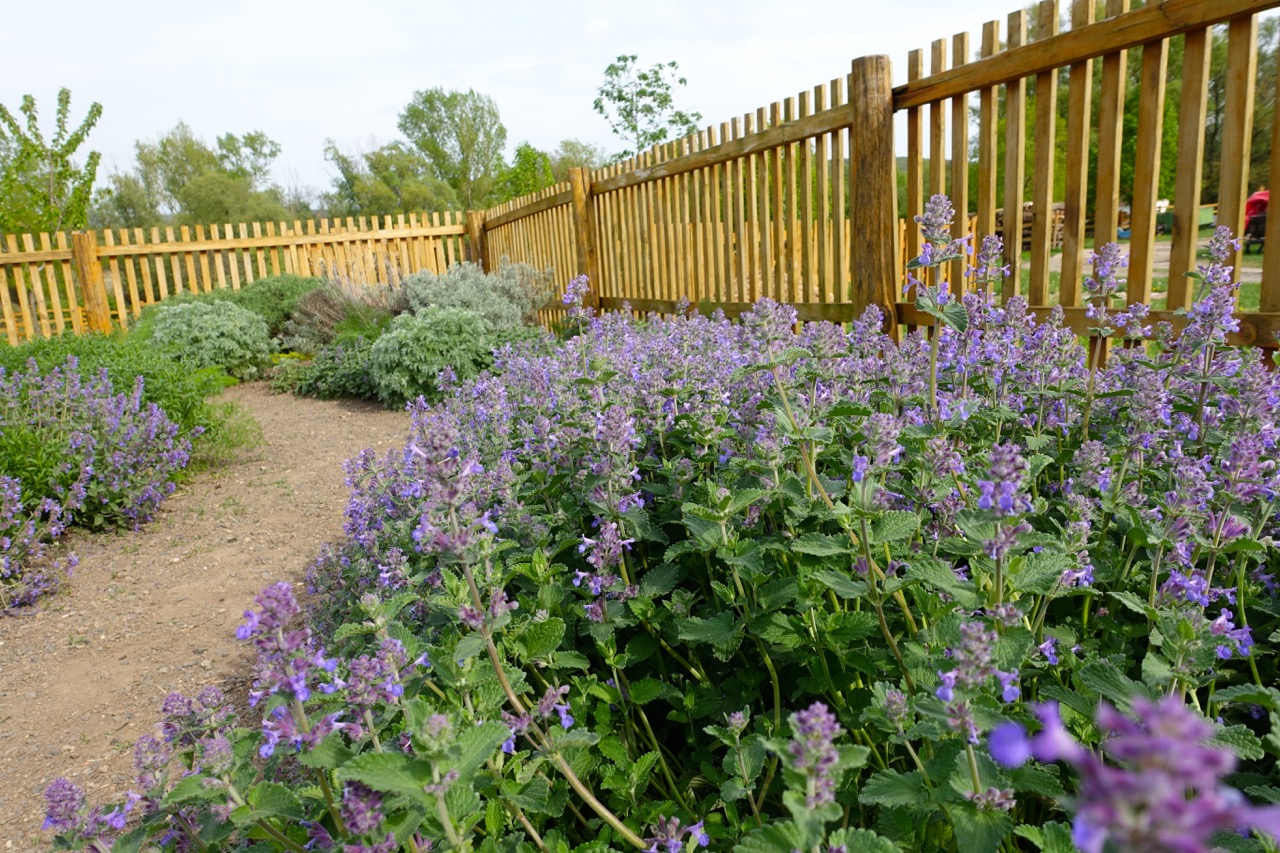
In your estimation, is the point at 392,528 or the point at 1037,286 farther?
the point at 1037,286

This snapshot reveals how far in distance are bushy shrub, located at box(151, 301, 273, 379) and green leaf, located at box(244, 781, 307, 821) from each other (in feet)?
37.6

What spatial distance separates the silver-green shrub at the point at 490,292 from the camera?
1152cm

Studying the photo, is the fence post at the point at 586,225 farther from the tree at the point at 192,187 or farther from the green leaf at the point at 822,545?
the tree at the point at 192,187

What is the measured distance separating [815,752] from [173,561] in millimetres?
5520

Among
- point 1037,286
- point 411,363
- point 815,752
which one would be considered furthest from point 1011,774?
point 411,363

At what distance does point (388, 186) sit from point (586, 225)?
45.1 metres

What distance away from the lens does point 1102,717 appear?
1.35 ft

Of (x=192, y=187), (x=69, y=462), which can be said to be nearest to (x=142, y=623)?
(x=69, y=462)

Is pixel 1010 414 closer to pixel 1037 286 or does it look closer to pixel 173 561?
pixel 1037 286

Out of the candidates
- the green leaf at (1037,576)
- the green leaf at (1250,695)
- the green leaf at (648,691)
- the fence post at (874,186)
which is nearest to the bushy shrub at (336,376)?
the fence post at (874,186)

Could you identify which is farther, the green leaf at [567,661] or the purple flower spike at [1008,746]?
the green leaf at [567,661]

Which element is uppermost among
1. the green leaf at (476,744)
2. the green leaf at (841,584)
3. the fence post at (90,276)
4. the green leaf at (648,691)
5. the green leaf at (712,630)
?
the fence post at (90,276)

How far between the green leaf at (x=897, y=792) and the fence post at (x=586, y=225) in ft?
32.1

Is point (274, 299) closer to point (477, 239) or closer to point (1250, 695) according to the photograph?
point (477, 239)
